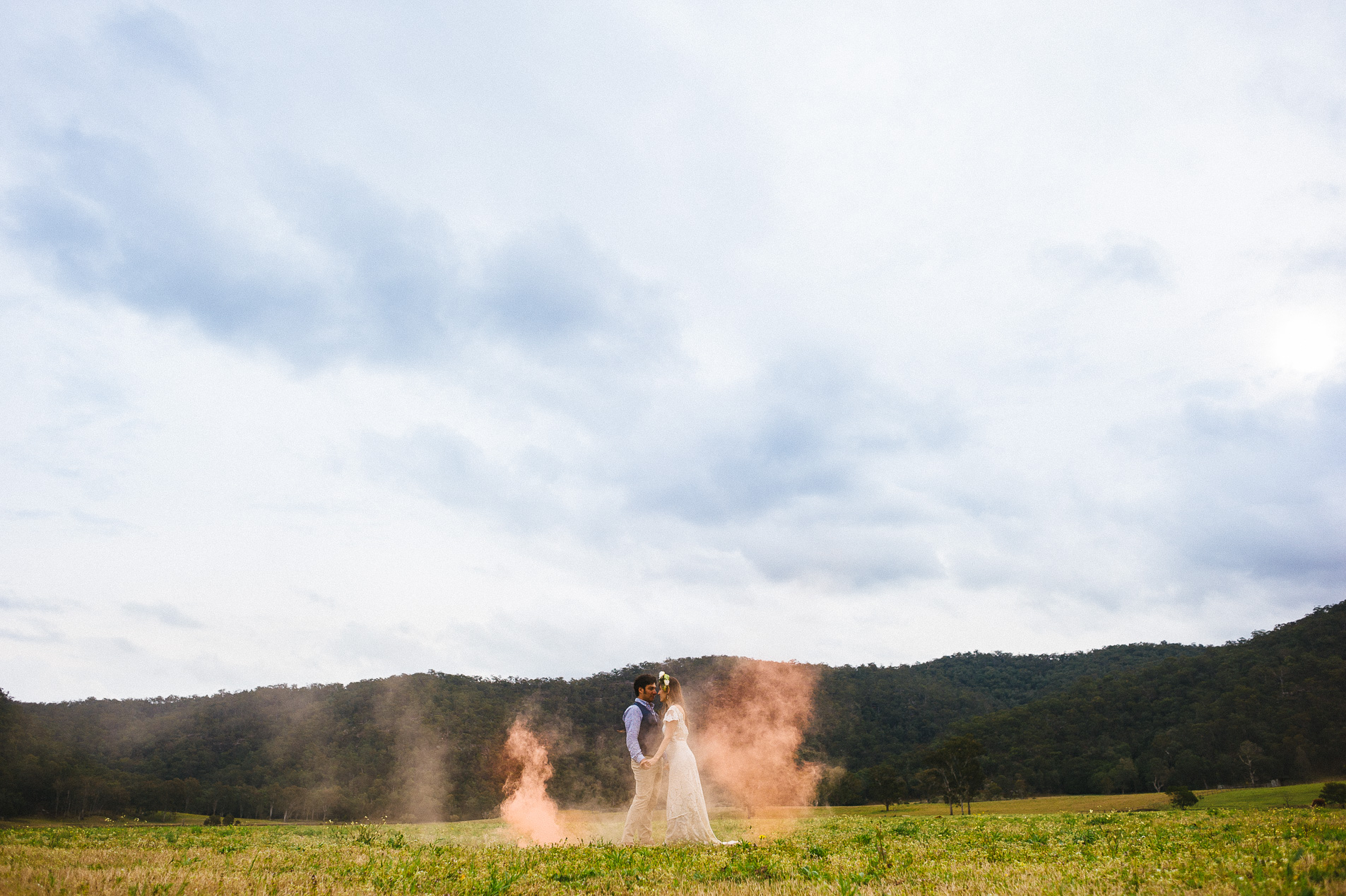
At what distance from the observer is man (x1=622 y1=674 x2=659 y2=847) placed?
14.0m

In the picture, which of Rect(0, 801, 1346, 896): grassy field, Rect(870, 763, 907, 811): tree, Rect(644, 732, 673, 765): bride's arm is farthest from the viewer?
Rect(870, 763, 907, 811): tree

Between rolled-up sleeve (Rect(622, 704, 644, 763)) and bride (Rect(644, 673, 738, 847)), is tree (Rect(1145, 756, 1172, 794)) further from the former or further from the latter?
rolled-up sleeve (Rect(622, 704, 644, 763))

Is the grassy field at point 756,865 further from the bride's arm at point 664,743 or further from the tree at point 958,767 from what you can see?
the tree at point 958,767

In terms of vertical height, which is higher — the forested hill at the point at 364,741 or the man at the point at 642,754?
the man at the point at 642,754

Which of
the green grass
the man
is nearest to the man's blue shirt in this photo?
the man

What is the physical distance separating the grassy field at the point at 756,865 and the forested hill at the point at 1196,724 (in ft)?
340

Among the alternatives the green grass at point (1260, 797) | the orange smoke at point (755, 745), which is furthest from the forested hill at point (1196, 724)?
the orange smoke at point (755, 745)

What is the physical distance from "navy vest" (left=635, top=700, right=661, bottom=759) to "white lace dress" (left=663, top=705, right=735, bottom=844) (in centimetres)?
66

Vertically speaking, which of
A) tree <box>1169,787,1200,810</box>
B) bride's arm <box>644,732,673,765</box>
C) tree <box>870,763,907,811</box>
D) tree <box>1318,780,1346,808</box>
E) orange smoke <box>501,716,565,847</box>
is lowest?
tree <box>870,763,907,811</box>

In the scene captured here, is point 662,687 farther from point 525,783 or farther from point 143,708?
point 143,708

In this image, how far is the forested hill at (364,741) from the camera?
74.2 m

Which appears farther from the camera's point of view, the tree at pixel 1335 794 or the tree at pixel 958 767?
the tree at pixel 958 767

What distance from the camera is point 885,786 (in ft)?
294

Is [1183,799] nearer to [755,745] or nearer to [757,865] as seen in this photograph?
[755,745]
